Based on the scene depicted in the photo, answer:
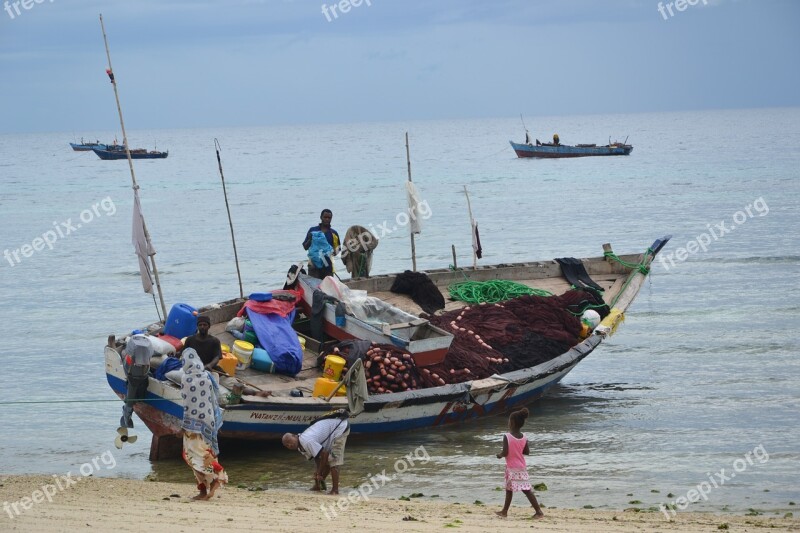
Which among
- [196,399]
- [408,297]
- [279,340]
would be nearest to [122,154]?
[408,297]

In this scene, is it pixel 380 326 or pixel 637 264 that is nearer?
pixel 380 326

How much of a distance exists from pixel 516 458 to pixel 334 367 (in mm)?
3489

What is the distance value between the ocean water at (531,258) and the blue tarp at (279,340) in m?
1.04

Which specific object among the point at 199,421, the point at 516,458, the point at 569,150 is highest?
the point at 569,150

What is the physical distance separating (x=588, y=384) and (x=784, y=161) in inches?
2419

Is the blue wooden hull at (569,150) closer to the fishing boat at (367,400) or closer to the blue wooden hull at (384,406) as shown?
the fishing boat at (367,400)

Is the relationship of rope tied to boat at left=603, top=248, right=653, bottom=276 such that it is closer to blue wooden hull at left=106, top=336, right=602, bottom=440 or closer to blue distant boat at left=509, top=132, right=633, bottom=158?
blue wooden hull at left=106, top=336, right=602, bottom=440

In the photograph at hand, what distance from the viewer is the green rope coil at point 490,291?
14578mm

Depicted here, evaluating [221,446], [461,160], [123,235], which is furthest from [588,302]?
[461,160]

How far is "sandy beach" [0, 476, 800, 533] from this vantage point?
759cm

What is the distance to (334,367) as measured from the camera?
10992 mm

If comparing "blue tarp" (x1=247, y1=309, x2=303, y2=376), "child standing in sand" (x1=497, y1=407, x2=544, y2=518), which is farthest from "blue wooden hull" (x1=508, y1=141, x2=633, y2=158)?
"child standing in sand" (x1=497, y1=407, x2=544, y2=518)

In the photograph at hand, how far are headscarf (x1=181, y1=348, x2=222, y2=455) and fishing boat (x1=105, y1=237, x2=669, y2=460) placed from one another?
4.04 ft

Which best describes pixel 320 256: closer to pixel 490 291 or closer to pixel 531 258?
pixel 490 291
